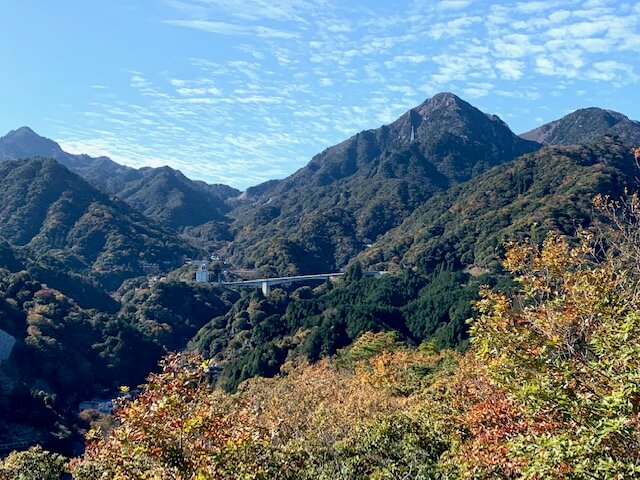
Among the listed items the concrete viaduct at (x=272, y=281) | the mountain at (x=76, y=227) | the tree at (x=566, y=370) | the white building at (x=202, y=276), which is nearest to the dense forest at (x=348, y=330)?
the tree at (x=566, y=370)

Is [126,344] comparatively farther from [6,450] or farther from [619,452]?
[619,452]

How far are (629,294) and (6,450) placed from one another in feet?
141

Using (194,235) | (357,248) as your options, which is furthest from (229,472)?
(194,235)

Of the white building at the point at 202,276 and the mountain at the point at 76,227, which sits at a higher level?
the mountain at the point at 76,227

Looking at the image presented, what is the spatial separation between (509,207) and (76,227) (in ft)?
277

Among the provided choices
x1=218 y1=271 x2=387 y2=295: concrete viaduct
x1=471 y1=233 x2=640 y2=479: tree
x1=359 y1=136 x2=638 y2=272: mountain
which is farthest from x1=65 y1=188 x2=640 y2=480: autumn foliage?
x1=218 y1=271 x2=387 y2=295: concrete viaduct

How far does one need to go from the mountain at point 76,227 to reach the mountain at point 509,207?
47.2 metres

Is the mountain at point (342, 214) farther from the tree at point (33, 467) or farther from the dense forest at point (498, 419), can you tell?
the dense forest at point (498, 419)

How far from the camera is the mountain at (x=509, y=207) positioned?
81875 mm

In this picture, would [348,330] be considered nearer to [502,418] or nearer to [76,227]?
[502,418]

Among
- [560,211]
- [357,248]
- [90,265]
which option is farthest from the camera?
[357,248]

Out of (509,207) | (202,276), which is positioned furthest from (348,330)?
(202,276)

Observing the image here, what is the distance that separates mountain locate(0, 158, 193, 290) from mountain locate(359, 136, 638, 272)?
47201 mm

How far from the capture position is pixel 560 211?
81375 millimetres
